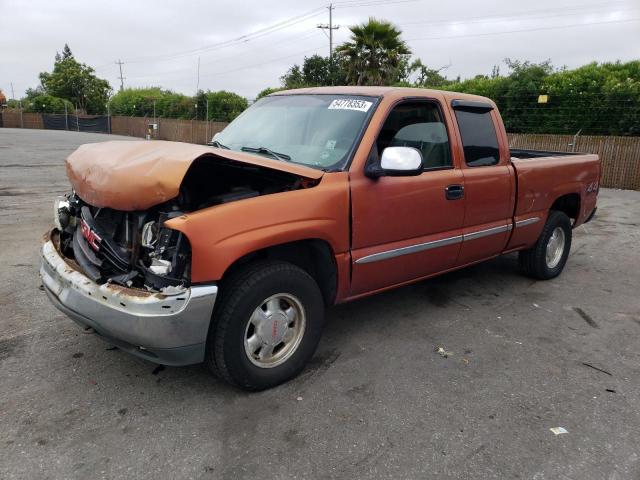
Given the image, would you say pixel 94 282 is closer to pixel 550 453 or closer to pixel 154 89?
pixel 550 453

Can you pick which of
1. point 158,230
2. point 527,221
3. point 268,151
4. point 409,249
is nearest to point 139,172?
point 158,230

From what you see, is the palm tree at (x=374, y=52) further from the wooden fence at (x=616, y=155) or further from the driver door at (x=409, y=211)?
the driver door at (x=409, y=211)

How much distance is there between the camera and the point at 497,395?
3.23 m

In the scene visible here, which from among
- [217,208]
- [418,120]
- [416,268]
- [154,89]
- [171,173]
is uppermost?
[154,89]

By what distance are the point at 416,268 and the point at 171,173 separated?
212 centimetres

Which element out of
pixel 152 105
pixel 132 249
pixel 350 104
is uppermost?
pixel 152 105

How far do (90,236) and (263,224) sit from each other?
1.12 metres

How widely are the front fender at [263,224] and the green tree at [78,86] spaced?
76877 mm

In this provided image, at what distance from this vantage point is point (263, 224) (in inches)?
115

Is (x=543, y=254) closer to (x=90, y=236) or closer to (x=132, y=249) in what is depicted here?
(x=132, y=249)

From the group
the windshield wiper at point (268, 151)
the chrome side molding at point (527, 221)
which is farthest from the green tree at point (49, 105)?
the chrome side molding at point (527, 221)

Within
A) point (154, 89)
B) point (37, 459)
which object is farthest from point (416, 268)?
point (154, 89)

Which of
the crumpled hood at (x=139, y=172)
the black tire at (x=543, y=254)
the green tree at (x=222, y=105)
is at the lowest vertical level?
the black tire at (x=543, y=254)

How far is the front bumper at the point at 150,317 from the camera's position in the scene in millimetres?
2652
